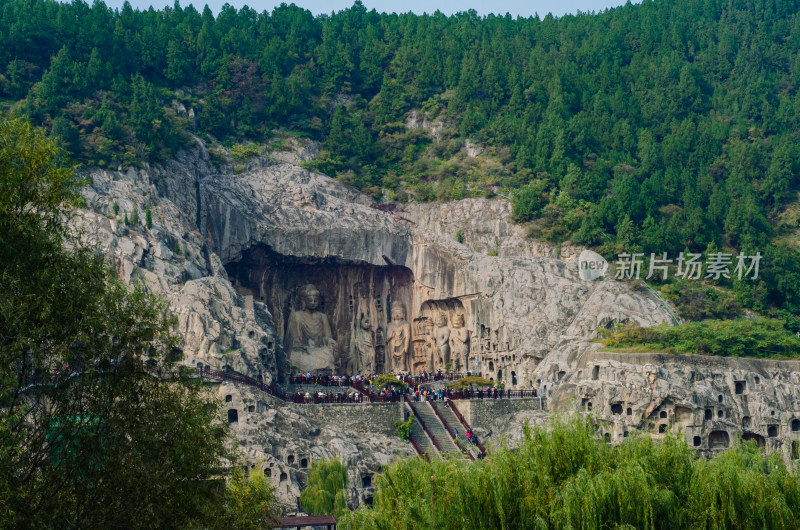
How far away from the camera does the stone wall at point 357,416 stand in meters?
40.2

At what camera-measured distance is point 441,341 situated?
185 ft

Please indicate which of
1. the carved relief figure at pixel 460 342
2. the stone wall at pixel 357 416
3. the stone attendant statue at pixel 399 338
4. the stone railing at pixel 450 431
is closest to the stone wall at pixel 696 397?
the stone railing at pixel 450 431

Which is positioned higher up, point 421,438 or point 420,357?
point 420,357

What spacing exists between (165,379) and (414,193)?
4648 cm

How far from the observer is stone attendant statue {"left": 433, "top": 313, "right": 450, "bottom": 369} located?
55.9 m

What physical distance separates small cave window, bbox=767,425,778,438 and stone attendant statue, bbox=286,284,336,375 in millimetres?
26898

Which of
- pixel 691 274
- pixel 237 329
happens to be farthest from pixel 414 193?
pixel 237 329

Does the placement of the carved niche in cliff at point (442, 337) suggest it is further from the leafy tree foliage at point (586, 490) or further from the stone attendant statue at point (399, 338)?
the leafy tree foliage at point (586, 490)

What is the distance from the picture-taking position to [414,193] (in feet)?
206

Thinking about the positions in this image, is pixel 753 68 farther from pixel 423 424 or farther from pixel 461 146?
pixel 423 424

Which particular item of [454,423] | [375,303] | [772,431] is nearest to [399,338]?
[375,303]

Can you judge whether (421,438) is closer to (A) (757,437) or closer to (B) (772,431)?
(A) (757,437)

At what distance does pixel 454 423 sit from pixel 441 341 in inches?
524

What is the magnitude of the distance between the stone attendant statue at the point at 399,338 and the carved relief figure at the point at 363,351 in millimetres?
1334
